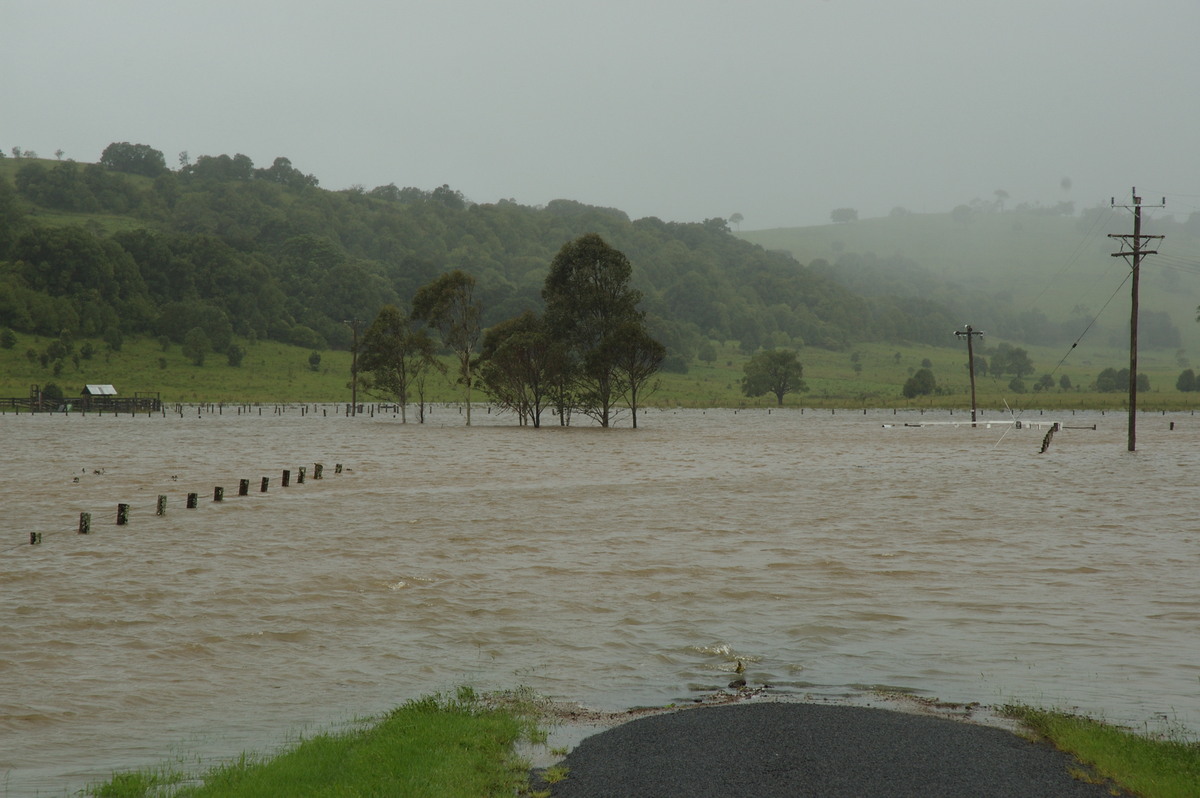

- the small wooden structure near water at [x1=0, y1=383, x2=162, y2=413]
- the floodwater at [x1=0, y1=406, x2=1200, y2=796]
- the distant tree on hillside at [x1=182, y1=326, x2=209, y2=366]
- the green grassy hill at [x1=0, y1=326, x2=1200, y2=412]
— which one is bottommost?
the floodwater at [x1=0, y1=406, x2=1200, y2=796]

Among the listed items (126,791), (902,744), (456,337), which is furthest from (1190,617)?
(456,337)

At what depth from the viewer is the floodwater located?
11125 millimetres

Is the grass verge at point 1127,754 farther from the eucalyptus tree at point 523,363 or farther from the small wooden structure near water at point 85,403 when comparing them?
the small wooden structure near water at point 85,403

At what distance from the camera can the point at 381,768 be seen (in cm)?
802

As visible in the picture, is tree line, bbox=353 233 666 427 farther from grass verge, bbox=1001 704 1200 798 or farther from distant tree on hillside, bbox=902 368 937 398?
distant tree on hillside, bbox=902 368 937 398

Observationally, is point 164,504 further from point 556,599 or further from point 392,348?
point 392,348

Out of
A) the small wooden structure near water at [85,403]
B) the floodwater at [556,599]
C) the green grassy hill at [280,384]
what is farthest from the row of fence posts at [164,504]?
the green grassy hill at [280,384]

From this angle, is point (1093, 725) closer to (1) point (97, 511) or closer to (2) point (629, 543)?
(2) point (629, 543)

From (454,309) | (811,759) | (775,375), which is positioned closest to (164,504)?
(811,759)

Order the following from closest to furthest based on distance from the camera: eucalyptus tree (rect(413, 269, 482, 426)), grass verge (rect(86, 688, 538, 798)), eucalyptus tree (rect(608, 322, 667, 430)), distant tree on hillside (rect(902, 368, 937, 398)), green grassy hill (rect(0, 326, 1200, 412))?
grass verge (rect(86, 688, 538, 798)) → eucalyptus tree (rect(608, 322, 667, 430)) → eucalyptus tree (rect(413, 269, 482, 426)) → green grassy hill (rect(0, 326, 1200, 412)) → distant tree on hillside (rect(902, 368, 937, 398))

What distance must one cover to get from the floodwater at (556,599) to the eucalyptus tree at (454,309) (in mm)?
52708

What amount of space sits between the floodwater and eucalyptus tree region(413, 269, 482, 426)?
52.7 m

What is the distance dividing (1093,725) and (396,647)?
8.28 meters

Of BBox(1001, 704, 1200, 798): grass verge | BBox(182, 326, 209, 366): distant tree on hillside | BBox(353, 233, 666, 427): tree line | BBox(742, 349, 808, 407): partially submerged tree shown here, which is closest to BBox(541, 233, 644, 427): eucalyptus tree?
BBox(353, 233, 666, 427): tree line
